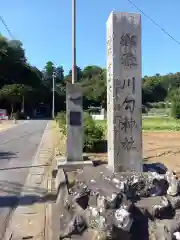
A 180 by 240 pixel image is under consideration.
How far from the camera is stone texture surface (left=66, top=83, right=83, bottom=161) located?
898cm

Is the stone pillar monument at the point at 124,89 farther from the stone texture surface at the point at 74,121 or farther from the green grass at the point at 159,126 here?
the green grass at the point at 159,126

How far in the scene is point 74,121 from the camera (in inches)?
358

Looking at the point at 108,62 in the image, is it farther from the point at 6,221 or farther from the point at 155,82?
the point at 155,82

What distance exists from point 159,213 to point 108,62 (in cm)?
327

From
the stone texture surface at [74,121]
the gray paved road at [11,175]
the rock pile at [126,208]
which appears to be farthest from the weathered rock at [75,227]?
the stone texture surface at [74,121]

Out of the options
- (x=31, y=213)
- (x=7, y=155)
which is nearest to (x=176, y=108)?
(x=7, y=155)

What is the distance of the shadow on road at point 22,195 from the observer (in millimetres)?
6660

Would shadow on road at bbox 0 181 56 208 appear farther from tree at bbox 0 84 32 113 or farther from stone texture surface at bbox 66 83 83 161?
tree at bbox 0 84 32 113

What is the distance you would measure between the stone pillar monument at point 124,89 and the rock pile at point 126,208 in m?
0.86

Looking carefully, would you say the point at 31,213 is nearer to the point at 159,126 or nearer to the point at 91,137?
the point at 91,137

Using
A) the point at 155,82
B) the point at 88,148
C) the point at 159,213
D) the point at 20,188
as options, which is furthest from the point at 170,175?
the point at 155,82

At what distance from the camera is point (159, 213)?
184 inches

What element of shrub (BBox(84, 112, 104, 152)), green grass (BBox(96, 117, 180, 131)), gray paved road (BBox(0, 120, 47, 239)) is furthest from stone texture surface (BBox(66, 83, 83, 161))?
green grass (BBox(96, 117, 180, 131))

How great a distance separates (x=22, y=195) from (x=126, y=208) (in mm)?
3443
